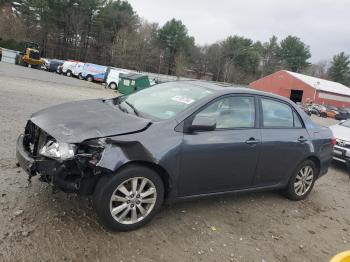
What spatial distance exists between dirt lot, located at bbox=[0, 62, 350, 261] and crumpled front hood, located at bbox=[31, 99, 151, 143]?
0.94m

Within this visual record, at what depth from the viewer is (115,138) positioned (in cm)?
348

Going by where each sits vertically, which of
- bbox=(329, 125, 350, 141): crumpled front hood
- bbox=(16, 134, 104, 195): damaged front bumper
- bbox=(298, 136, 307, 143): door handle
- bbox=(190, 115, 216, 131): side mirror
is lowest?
bbox=(16, 134, 104, 195): damaged front bumper

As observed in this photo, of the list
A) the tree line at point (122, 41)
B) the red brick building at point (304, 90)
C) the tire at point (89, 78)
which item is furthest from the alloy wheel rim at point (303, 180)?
the tree line at point (122, 41)

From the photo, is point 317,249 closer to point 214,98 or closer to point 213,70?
point 214,98

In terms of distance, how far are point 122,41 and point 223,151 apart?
6390cm

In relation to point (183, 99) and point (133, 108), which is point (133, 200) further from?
point (183, 99)

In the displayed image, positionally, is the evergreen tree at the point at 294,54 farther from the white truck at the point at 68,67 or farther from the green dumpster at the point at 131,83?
the green dumpster at the point at 131,83

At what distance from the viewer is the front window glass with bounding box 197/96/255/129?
4.26m

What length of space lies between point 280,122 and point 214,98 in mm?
1355

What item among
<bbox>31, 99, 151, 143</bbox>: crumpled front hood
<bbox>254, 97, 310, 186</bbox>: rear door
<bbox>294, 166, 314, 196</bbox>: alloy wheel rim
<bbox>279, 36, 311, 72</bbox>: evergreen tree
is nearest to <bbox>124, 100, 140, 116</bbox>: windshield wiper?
<bbox>31, 99, 151, 143</bbox>: crumpled front hood

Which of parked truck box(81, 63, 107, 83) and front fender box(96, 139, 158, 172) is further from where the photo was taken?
parked truck box(81, 63, 107, 83)

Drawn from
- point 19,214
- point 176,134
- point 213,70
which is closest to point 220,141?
point 176,134

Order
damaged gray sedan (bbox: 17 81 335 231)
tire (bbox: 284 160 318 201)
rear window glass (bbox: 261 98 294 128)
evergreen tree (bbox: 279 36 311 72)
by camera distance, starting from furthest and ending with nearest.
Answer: evergreen tree (bbox: 279 36 311 72) → tire (bbox: 284 160 318 201) → rear window glass (bbox: 261 98 294 128) → damaged gray sedan (bbox: 17 81 335 231)

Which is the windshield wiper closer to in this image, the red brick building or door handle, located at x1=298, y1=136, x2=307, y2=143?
door handle, located at x1=298, y1=136, x2=307, y2=143
